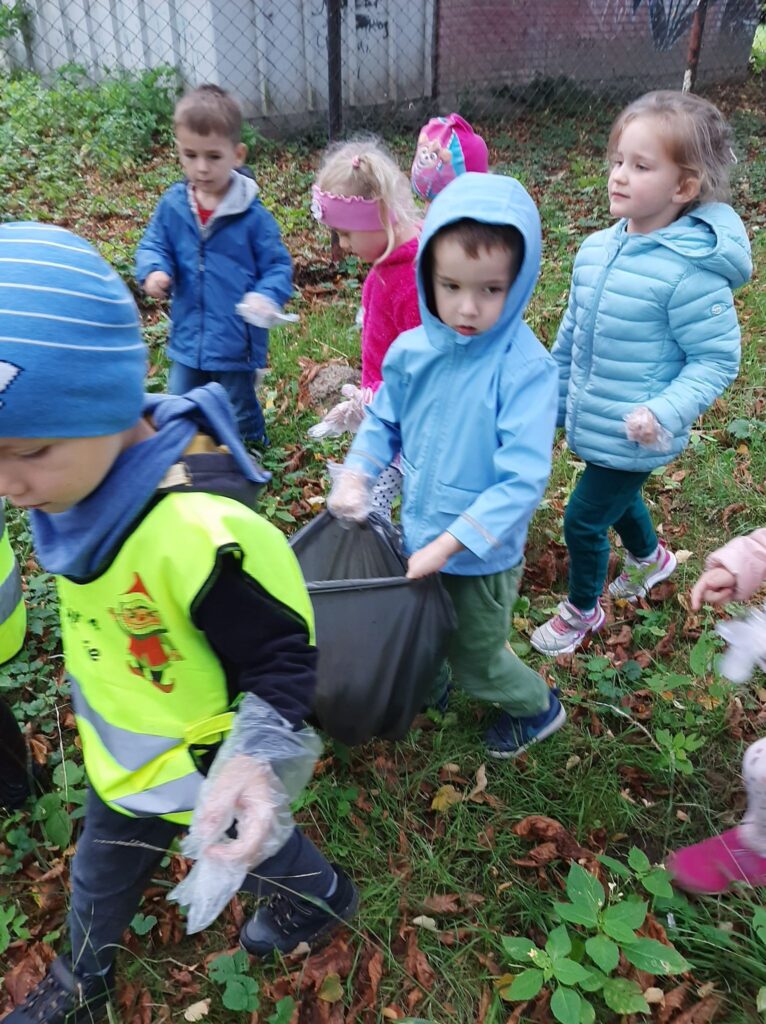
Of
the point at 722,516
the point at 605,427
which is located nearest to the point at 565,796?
the point at 605,427

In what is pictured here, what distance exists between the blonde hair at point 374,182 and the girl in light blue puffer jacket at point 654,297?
0.70 m

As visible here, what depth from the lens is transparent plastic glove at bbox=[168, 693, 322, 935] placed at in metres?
1.39

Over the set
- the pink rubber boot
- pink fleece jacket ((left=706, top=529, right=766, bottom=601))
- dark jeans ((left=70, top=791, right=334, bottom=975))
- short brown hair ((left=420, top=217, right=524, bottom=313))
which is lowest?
the pink rubber boot

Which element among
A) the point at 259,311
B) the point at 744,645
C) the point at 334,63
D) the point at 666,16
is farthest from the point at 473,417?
the point at 666,16

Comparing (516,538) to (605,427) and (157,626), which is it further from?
(157,626)

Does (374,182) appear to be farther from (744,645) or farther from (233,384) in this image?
(744,645)

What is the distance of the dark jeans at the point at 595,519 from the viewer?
8.93 ft

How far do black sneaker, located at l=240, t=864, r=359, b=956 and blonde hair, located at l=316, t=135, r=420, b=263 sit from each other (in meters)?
2.17

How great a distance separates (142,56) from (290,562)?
10081 millimetres

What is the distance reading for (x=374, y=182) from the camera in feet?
9.16

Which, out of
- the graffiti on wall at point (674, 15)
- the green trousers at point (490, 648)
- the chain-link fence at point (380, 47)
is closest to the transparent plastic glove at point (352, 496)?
the green trousers at point (490, 648)

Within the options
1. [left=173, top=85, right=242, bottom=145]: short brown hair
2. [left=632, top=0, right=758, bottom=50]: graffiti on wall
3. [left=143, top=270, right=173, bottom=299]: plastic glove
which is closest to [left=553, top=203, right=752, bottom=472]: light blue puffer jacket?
[left=173, top=85, right=242, bottom=145]: short brown hair

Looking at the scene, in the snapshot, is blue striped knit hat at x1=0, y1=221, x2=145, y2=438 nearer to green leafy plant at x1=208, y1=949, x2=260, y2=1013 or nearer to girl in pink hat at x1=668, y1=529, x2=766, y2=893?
girl in pink hat at x1=668, y1=529, x2=766, y2=893

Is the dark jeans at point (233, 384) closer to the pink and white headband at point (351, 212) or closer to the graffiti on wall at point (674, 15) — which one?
the pink and white headband at point (351, 212)
